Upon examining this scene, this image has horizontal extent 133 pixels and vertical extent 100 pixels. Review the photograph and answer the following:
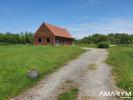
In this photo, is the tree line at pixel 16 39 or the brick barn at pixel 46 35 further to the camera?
the tree line at pixel 16 39

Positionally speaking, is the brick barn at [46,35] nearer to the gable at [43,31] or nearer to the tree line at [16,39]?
the gable at [43,31]

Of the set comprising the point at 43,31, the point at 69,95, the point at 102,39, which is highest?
the point at 43,31

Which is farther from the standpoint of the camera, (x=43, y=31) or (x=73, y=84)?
(x=43, y=31)

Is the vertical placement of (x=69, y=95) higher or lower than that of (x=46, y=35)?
lower

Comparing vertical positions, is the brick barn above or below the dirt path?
above

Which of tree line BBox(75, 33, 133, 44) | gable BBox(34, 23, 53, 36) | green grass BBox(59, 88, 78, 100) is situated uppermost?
gable BBox(34, 23, 53, 36)

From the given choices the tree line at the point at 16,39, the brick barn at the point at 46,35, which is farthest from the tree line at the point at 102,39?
the brick barn at the point at 46,35

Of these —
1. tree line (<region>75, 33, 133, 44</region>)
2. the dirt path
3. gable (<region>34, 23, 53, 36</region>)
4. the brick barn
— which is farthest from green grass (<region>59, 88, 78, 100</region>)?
tree line (<region>75, 33, 133, 44</region>)

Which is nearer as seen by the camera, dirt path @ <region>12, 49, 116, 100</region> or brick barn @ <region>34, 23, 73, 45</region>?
dirt path @ <region>12, 49, 116, 100</region>

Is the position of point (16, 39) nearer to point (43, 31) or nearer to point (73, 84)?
point (43, 31)

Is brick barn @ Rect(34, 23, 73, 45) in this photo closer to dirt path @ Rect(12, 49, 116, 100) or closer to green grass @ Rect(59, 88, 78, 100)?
dirt path @ Rect(12, 49, 116, 100)

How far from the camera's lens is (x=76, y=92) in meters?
12.4

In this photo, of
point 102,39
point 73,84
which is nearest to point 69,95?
point 73,84

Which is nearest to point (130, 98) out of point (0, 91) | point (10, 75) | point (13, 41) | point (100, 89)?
point (100, 89)
